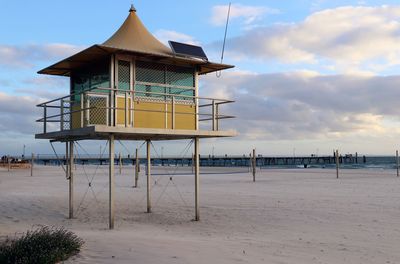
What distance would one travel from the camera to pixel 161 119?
13.8 m

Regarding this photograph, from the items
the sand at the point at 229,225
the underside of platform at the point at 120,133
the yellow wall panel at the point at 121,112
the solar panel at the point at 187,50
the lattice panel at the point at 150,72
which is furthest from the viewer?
the solar panel at the point at 187,50

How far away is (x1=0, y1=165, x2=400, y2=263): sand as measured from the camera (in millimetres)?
9039

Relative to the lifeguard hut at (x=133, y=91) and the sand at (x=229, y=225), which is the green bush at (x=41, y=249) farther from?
the lifeguard hut at (x=133, y=91)

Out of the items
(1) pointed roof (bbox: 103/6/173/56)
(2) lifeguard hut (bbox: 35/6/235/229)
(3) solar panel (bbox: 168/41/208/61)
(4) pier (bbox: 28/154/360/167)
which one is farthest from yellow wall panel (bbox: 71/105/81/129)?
(4) pier (bbox: 28/154/360/167)

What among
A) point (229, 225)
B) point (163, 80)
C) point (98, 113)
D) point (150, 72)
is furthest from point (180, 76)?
point (229, 225)

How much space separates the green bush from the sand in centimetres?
29

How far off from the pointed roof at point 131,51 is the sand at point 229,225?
4845 mm

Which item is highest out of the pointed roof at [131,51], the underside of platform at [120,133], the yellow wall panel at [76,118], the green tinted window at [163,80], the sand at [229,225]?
the pointed roof at [131,51]

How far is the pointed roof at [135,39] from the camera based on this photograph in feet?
44.9

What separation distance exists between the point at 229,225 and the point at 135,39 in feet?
20.4

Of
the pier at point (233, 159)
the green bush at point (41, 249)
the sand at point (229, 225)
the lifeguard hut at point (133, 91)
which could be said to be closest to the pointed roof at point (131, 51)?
the lifeguard hut at point (133, 91)

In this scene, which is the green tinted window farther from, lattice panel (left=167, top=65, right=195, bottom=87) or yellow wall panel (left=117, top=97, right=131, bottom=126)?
yellow wall panel (left=117, top=97, right=131, bottom=126)

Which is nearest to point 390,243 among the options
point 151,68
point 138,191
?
point 151,68

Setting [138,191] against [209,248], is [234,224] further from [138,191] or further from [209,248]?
[138,191]
